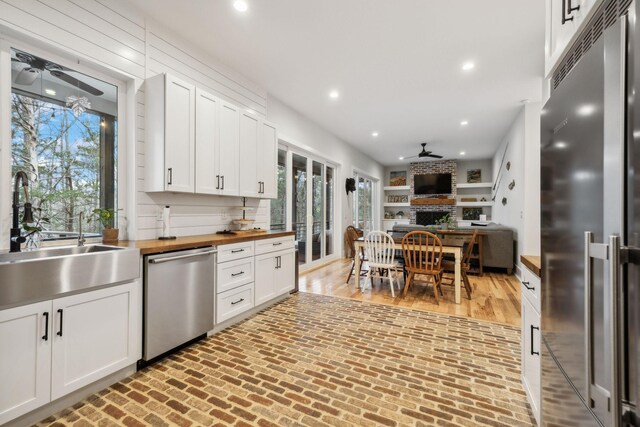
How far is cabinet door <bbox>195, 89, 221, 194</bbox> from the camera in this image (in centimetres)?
288

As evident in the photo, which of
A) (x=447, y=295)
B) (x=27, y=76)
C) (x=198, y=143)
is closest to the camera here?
(x=27, y=76)

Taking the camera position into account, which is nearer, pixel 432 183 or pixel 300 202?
pixel 300 202

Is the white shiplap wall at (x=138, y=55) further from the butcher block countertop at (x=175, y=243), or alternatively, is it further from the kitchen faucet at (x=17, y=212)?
the butcher block countertop at (x=175, y=243)

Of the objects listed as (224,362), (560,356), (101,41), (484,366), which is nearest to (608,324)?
(560,356)

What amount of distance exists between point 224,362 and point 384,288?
2711 millimetres

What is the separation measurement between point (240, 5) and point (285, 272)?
9.27 ft

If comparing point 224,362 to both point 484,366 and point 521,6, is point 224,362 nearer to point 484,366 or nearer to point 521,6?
point 484,366

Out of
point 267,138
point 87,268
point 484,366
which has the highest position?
point 267,138

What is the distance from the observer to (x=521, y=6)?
8.07 feet

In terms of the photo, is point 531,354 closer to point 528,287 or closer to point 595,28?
point 528,287

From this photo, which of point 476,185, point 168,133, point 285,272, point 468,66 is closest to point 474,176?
point 476,185

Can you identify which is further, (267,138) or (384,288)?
(384,288)

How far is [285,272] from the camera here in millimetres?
Answer: 3725

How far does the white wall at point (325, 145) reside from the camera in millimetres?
4734
